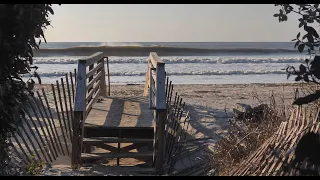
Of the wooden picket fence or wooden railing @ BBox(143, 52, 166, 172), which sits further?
the wooden picket fence

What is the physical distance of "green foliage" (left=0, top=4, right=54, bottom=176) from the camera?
9.98 ft

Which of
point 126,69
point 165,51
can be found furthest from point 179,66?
point 165,51

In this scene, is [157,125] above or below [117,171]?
above

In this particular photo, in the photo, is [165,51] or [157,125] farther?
[165,51]

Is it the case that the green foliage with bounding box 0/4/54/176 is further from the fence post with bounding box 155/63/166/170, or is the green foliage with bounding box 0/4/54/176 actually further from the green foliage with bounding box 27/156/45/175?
the fence post with bounding box 155/63/166/170

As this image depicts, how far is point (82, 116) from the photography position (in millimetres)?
5996

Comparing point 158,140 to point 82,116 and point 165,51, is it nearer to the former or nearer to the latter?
point 82,116

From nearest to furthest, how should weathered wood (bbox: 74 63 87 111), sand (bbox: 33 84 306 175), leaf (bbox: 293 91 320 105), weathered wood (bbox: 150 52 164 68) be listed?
leaf (bbox: 293 91 320 105) → weathered wood (bbox: 74 63 87 111) → weathered wood (bbox: 150 52 164 68) → sand (bbox: 33 84 306 175)

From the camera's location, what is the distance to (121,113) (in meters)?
7.77

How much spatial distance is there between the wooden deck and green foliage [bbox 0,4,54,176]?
3.09m

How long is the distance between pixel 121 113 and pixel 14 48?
15.2 ft

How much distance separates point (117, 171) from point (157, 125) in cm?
79

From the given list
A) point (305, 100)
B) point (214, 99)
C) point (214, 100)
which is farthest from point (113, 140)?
point (214, 99)

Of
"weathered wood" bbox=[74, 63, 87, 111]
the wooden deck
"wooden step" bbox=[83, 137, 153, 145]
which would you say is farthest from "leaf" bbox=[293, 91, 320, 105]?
the wooden deck
